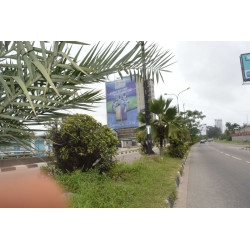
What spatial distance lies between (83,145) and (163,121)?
596 centimetres


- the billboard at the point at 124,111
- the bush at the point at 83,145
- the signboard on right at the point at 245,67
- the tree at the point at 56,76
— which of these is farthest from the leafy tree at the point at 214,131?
the tree at the point at 56,76

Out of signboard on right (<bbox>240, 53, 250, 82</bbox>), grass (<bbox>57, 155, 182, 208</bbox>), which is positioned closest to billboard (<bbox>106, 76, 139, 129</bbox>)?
signboard on right (<bbox>240, 53, 250, 82</bbox>)

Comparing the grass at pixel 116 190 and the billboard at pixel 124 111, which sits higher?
the billboard at pixel 124 111

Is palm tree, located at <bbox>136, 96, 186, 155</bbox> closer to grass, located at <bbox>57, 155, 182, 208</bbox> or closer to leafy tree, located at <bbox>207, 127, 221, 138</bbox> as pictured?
grass, located at <bbox>57, 155, 182, 208</bbox>

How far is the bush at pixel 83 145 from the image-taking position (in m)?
4.24

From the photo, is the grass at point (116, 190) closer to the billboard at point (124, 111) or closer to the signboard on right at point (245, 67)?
the signboard on right at point (245, 67)

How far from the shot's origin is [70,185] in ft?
11.9

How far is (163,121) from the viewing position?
31.6ft

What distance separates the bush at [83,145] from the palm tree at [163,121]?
4845mm

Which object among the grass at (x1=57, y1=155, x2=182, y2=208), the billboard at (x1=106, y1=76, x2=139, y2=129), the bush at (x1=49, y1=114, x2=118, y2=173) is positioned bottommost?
the grass at (x1=57, y1=155, x2=182, y2=208)

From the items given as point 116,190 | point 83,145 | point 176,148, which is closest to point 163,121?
point 176,148

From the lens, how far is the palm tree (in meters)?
9.21

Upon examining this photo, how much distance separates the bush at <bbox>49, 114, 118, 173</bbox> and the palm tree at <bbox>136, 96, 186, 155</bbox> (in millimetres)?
4845

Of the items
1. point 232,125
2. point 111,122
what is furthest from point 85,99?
point 232,125
